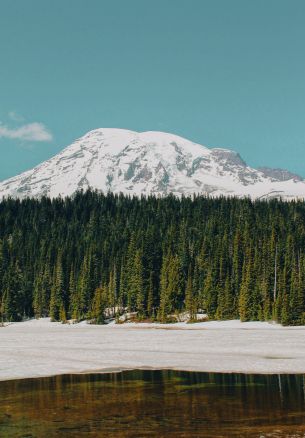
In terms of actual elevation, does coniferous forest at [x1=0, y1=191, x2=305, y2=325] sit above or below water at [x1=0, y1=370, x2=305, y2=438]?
above

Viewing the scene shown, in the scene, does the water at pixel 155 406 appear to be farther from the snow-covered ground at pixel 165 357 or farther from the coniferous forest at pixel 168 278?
the coniferous forest at pixel 168 278

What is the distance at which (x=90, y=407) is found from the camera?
23078 millimetres

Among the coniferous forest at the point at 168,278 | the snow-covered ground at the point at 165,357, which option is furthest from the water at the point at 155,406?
the coniferous forest at the point at 168,278

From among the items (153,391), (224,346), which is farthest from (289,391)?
(224,346)

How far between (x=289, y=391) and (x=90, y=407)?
9.50 m

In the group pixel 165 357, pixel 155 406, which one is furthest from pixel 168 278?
pixel 155 406

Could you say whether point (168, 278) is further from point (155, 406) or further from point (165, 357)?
point (155, 406)

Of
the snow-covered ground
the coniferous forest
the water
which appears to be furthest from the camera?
the coniferous forest

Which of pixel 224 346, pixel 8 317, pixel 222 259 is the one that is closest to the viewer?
pixel 224 346

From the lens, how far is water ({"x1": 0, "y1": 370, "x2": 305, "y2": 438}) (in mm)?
18641

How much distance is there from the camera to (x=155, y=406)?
906 inches

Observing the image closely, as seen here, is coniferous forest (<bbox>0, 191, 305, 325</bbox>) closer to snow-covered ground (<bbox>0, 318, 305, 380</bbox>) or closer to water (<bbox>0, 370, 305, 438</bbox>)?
snow-covered ground (<bbox>0, 318, 305, 380</bbox>)

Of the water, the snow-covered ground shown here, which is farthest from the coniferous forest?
the water

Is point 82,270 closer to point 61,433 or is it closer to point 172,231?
point 172,231
